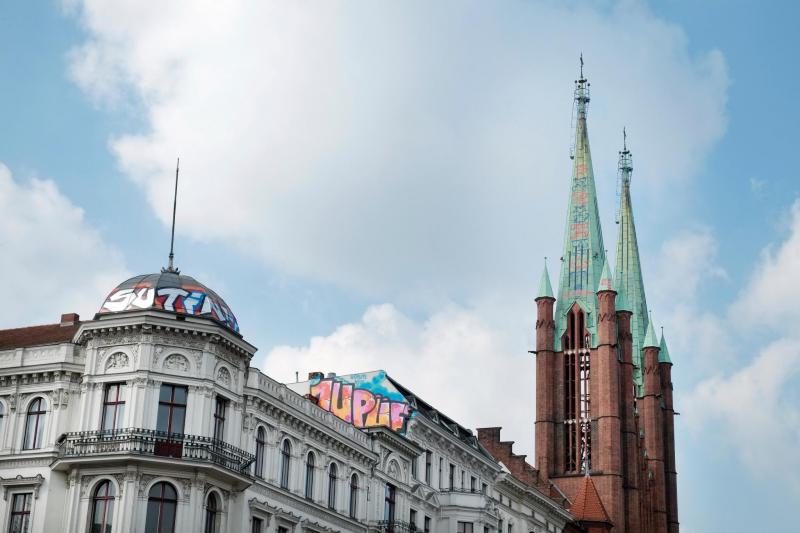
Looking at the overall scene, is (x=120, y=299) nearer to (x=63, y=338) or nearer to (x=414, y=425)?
(x=63, y=338)

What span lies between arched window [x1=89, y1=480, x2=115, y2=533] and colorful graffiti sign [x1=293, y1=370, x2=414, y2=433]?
19148 millimetres

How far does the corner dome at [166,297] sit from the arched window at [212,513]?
7.03 metres

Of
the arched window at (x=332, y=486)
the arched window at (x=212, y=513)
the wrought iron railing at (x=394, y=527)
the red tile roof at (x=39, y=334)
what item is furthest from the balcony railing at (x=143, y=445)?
the wrought iron railing at (x=394, y=527)

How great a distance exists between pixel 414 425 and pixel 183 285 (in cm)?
1924

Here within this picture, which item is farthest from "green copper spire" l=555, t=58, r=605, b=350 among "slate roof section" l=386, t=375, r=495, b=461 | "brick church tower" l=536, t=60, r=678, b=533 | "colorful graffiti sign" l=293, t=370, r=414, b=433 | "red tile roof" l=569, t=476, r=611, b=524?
"colorful graffiti sign" l=293, t=370, r=414, b=433

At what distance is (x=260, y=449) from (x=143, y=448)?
6.66m

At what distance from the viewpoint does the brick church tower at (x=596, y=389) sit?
125m

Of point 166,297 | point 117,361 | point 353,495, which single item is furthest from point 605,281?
point 117,361

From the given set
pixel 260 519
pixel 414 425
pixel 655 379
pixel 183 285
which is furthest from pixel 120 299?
pixel 655 379

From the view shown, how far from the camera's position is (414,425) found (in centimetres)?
6650

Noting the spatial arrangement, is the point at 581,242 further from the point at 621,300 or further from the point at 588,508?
the point at 588,508

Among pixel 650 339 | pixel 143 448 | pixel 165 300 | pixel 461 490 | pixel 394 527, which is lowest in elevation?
pixel 394 527

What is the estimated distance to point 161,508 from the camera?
47875 millimetres

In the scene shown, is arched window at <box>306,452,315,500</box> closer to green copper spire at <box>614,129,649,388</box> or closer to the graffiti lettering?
the graffiti lettering
